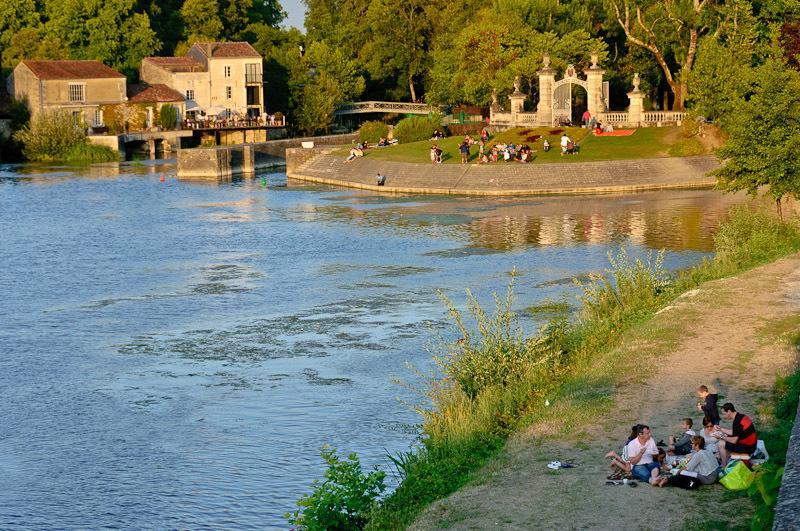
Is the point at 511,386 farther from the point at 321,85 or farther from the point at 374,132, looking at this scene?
the point at 321,85

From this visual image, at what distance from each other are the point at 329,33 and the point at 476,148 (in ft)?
186

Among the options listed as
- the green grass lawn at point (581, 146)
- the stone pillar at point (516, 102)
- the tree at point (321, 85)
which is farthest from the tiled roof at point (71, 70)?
the stone pillar at point (516, 102)

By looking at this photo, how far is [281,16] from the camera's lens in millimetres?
151500

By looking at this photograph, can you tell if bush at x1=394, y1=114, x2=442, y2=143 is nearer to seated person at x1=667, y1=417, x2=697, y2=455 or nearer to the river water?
the river water

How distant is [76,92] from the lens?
375ft

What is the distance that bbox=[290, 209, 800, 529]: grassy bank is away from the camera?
21.1 metres

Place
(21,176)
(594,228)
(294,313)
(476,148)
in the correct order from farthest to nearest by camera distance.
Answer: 1. (21,176)
2. (476,148)
3. (594,228)
4. (294,313)

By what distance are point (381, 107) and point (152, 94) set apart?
23845mm

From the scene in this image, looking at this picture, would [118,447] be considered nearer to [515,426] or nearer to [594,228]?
[515,426]

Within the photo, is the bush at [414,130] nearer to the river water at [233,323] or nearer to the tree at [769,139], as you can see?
the river water at [233,323]

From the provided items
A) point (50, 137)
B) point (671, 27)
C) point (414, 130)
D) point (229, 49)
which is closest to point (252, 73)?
point (229, 49)

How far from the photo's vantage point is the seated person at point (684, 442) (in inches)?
792

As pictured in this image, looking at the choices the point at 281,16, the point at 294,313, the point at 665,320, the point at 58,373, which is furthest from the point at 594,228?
the point at 281,16

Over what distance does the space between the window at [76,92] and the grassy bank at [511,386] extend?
88196 millimetres
